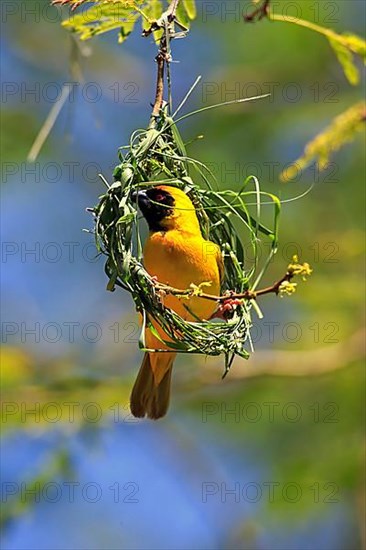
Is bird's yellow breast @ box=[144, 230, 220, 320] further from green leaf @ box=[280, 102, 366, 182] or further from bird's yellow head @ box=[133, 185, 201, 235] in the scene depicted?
green leaf @ box=[280, 102, 366, 182]

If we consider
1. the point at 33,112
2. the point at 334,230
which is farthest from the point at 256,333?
the point at 33,112

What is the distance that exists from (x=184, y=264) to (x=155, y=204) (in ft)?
0.75

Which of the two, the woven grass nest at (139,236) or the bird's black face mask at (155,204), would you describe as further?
the bird's black face mask at (155,204)

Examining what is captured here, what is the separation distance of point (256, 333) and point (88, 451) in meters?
1.87

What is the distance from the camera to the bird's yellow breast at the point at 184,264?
2.90 meters

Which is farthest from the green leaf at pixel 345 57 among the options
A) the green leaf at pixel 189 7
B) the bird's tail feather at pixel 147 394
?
the bird's tail feather at pixel 147 394

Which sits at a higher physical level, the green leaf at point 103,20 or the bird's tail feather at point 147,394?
the green leaf at point 103,20

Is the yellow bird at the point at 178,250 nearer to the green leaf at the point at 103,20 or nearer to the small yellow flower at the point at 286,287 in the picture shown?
the green leaf at the point at 103,20

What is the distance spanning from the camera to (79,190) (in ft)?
23.0

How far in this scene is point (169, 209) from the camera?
117 inches

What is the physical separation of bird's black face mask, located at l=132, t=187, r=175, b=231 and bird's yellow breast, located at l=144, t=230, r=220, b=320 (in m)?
0.08

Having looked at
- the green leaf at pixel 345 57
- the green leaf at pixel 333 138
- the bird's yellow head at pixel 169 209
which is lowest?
the bird's yellow head at pixel 169 209

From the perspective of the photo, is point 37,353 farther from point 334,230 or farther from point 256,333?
point 334,230

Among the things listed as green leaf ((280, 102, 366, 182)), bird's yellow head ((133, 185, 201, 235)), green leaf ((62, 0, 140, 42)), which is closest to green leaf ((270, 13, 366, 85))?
green leaf ((280, 102, 366, 182))
